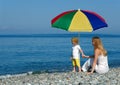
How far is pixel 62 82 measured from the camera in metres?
13.6

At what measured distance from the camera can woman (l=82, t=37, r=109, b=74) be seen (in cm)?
1520

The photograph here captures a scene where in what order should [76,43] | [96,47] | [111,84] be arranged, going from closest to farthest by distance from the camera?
[111,84]
[96,47]
[76,43]

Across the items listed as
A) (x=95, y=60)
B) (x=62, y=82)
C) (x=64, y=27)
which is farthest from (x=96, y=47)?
(x=62, y=82)

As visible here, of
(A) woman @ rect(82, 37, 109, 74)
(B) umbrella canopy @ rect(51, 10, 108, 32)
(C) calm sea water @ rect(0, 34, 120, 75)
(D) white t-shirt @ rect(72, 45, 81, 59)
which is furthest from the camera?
(C) calm sea water @ rect(0, 34, 120, 75)

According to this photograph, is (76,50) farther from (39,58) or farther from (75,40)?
(39,58)

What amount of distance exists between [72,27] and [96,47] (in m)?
1.23

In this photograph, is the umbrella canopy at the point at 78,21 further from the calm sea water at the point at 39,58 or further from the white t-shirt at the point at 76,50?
the calm sea water at the point at 39,58

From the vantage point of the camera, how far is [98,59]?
1554 cm

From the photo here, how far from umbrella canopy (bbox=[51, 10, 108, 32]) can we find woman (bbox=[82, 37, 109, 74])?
0.78m

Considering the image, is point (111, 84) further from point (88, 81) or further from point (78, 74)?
point (78, 74)

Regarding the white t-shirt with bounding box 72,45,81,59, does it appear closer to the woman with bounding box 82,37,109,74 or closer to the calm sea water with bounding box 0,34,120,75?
the woman with bounding box 82,37,109,74

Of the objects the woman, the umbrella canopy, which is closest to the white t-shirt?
the woman

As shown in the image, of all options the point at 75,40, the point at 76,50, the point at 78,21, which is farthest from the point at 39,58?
the point at 78,21

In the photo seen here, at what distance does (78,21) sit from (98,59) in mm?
1666
